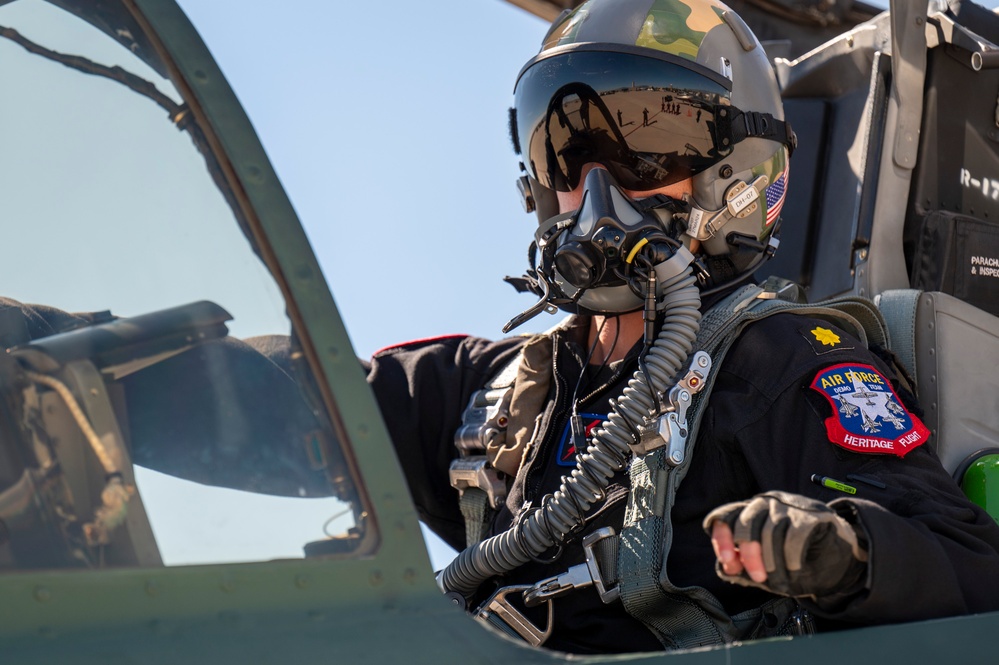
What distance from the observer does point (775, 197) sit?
89.4 inches

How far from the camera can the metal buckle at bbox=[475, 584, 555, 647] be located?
1846 millimetres

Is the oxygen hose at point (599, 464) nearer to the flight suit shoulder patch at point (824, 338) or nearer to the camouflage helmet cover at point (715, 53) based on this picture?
the flight suit shoulder patch at point (824, 338)

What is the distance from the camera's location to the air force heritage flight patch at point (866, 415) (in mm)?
1650

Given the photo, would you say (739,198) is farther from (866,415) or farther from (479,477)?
(479,477)

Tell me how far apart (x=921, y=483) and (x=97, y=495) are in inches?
43.6

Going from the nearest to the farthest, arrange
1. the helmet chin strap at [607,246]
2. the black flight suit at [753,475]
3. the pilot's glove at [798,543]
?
the pilot's glove at [798,543] < the black flight suit at [753,475] < the helmet chin strap at [607,246]

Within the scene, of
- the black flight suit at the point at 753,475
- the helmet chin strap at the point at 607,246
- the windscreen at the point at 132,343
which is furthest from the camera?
the helmet chin strap at the point at 607,246

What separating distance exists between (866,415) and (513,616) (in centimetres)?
65

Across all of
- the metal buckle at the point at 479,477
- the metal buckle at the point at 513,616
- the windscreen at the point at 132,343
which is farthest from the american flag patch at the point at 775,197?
the windscreen at the point at 132,343

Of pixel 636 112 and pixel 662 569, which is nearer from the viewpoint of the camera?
pixel 662 569

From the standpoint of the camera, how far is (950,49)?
2469 millimetres

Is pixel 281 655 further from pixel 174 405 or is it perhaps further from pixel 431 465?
pixel 431 465

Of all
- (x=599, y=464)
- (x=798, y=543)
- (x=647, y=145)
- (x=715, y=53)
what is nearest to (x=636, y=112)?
(x=647, y=145)

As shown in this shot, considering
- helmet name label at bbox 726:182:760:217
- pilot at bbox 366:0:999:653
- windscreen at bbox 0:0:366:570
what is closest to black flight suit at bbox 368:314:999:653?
pilot at bbox 366:0:999:653
